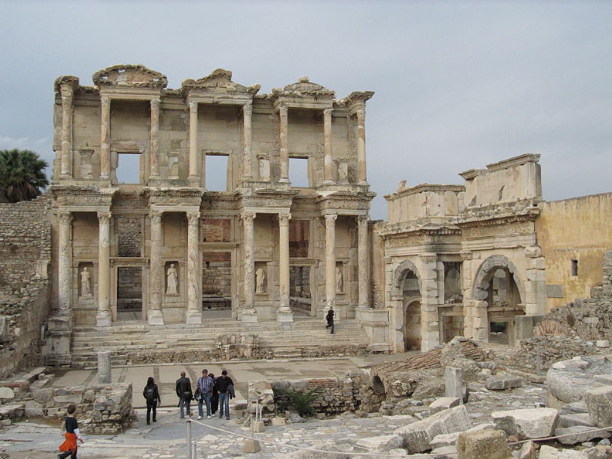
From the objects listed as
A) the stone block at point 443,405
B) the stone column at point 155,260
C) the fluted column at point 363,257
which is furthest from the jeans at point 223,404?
the fluted column at point 363,257

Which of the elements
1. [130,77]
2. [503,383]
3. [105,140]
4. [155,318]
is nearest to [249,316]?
[155,318]

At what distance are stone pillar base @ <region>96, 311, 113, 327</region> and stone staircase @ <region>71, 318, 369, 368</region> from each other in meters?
0.29

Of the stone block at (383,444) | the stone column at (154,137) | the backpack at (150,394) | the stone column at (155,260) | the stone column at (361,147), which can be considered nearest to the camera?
the stone block at (383,444)

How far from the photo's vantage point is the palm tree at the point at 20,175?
36.6 metres

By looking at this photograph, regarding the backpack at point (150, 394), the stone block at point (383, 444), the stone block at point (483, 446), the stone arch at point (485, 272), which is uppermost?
the stone arch at point (485, 272)

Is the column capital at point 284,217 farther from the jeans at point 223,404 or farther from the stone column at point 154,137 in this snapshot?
the jeans at point 223,404

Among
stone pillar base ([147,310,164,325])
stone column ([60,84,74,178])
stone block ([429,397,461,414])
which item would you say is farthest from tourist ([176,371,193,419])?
stone column ([60,84,74,178])

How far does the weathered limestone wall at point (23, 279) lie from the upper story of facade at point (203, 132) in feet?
10.9

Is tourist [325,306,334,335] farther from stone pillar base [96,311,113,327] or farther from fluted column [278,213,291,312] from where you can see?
stone pillar base [96,311,113,327]

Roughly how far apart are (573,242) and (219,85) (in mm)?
15810

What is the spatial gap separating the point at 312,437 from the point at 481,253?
9.78m

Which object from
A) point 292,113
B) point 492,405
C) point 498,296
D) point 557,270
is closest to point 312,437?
point 492,405

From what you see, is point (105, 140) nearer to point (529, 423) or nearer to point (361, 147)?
point (361, 147)

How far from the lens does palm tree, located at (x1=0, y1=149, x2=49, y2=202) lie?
120 ft
